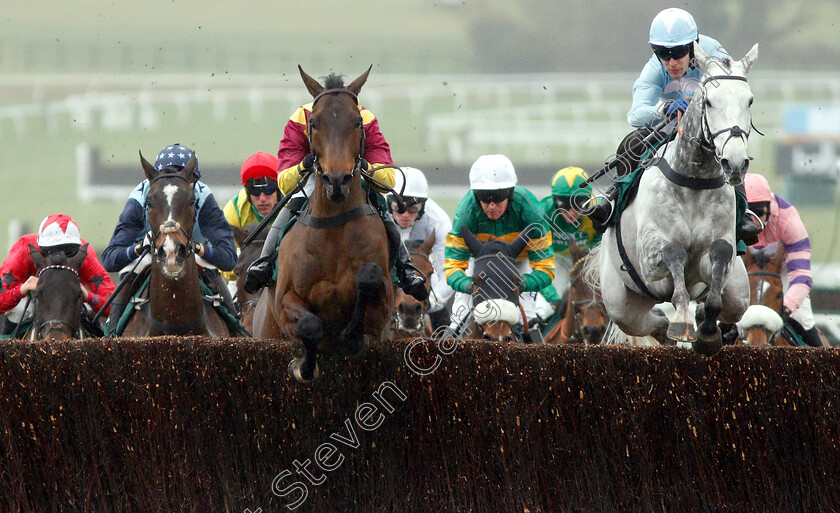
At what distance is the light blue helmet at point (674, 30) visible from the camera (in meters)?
6.42

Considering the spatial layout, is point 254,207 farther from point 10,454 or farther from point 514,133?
point 514,133

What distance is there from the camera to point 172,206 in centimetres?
667

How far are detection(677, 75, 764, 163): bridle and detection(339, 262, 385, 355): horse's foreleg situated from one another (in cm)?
171

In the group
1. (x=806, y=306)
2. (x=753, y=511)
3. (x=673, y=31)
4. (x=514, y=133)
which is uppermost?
(x=514, y=133)

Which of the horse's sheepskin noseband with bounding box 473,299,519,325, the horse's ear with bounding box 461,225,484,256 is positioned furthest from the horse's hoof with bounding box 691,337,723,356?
the horse's ear with bounding box 461,225,484,256

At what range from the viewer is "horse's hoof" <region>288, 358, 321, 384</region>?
5605 millimetres

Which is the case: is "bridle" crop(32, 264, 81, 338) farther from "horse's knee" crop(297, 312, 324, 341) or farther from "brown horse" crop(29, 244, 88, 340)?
"horse's knee" crop(297, 312, 324, 341)

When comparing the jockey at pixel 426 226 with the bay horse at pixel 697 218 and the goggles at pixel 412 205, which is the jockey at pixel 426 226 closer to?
the goggles at pixel 412 205

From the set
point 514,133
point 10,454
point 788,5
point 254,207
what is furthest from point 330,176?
point 788,5

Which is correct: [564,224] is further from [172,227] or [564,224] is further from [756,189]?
[172,227]

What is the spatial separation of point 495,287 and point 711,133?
8.36 ft

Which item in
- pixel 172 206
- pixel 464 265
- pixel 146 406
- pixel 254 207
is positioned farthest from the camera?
pixel 254 207

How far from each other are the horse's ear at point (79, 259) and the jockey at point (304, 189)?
206cm

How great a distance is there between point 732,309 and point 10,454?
3891mm
